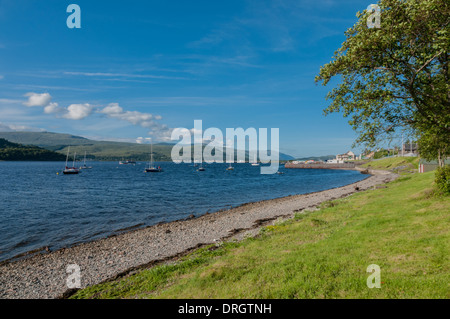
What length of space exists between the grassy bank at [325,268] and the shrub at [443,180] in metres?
3.88

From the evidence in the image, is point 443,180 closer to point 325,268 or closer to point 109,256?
point 325,268

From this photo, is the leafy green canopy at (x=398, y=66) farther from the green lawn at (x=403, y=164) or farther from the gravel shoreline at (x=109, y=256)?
the green lawn at (x=403, y=164)

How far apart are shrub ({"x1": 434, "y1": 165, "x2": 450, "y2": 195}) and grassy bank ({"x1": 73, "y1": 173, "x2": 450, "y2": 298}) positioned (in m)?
3.88

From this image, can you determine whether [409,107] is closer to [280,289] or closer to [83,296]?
[280,289]

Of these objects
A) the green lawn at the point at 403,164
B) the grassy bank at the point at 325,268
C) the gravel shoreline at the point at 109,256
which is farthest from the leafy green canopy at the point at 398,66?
the green lawn at the point at 403,164

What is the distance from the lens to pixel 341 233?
47.0 ft

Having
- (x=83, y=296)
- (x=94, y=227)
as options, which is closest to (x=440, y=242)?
(x=83, y=296)

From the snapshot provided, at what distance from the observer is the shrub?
62.1 ft

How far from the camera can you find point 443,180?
1955cm

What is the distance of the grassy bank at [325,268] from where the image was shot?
7.74 m

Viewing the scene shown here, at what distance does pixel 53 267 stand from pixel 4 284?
2602 millimetres

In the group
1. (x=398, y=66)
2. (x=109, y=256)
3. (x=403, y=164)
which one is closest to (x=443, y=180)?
(x=398, y=66)

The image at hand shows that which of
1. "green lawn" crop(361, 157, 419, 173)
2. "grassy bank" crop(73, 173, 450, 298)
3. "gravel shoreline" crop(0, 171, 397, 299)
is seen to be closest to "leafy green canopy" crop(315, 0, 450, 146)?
"grassy bank" crop(73, 173, 450, 298)

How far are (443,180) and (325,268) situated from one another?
1737 cm
